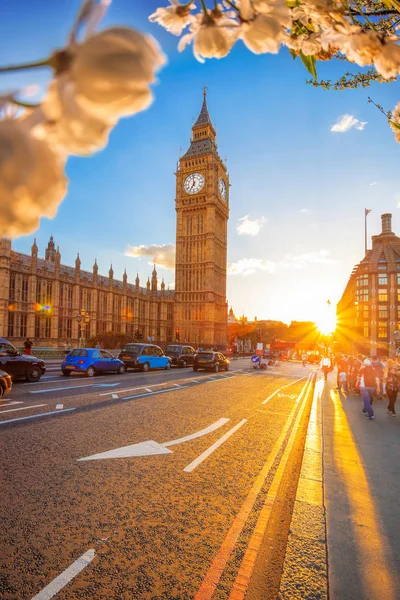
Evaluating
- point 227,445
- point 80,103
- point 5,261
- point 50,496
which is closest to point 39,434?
point 50,496

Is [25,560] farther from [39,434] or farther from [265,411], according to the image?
[265,411]

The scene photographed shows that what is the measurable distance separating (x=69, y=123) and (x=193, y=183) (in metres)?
75.1

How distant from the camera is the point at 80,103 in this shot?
22.0 inches

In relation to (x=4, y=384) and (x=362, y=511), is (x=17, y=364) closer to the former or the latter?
(x=4, y=384)

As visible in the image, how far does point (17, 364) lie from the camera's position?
13734 mm

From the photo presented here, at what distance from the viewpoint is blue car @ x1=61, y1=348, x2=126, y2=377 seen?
1698 cm

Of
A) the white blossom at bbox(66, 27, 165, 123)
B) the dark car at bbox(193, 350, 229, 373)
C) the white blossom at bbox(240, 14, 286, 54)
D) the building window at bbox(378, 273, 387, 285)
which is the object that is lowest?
the dark car at bbox(193, 350, 229, 373)

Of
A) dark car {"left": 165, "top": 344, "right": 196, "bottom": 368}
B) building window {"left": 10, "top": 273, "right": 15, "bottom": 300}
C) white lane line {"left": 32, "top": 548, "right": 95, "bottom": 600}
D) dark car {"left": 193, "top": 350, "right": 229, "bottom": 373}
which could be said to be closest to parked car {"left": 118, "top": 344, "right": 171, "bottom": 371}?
dark car {"left": 193, "top": 350, "right": 229, "bottom": 373}

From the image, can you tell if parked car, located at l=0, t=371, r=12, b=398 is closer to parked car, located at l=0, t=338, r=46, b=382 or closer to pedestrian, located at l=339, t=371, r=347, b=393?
parked car, located at l=0, t=338, r=46, b=382

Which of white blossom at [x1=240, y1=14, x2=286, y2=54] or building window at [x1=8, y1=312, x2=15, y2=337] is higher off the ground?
white blossom at [x1=240, y1=14, x2=286, y2=54]

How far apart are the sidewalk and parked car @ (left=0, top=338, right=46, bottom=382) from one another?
37.8 feet

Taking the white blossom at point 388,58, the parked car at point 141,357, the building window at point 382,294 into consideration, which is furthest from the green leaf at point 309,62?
the building window at point 382,294

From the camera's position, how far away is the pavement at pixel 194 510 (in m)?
2.88

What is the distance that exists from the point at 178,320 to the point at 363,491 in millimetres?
65435
